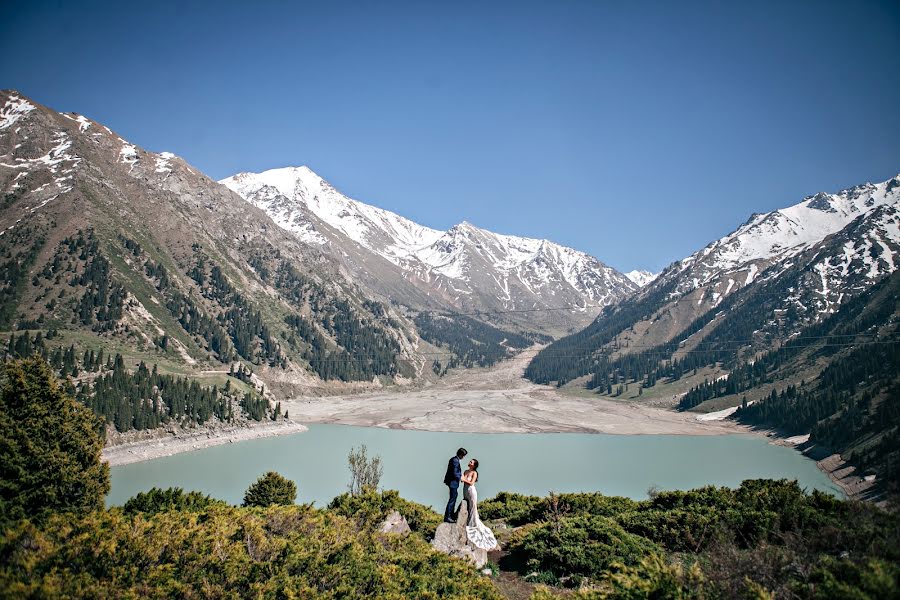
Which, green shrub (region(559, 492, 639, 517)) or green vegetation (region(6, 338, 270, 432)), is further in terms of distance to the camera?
green vegetation (region(6, 338, 270, 432))

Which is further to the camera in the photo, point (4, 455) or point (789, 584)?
point (4, 455)

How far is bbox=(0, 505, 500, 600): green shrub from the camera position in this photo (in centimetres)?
1029

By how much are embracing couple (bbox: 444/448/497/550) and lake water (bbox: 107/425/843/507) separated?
28.4m

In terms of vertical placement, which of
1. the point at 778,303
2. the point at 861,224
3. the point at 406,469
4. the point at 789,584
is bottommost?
the point at 406,469

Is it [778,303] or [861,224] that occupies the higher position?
[861,224]

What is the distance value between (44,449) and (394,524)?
681 inches

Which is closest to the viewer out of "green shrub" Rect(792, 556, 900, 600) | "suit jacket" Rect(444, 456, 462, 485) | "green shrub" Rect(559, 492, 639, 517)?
"green shrub" Rect(792, 556, 900, 600)

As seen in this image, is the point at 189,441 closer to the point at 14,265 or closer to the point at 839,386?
the point at 14,265

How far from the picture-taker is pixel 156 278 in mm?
135625

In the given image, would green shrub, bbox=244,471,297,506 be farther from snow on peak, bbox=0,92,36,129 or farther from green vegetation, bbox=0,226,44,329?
snow on peak, bbox=0,92,36,129

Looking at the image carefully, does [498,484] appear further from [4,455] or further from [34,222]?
[34,222]

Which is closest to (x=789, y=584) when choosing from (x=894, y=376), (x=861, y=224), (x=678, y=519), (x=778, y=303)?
(x=678, y=519)

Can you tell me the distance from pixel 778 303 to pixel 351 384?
142728 mm

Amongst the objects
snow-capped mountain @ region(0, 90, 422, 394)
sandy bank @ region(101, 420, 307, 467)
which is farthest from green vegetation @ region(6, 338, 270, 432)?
snow-capped mountain @ region(0, 90, 422, 394)
